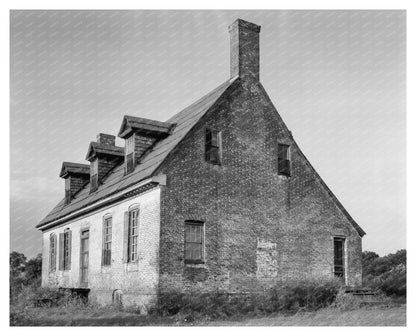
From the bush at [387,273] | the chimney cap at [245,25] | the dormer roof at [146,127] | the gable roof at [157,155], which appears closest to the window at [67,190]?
the gable roof at [157,155]

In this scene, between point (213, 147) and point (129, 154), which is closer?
point (213, 147)

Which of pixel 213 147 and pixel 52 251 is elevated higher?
Answer: pixel 213 147

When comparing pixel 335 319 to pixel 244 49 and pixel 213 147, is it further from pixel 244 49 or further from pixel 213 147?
pixel 244 49

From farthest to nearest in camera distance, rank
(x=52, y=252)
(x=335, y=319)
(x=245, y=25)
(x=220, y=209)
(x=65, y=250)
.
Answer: (x=52, y=252) < (x=65, y=250) < (x=245, y=25) < (x=220, y=209) < (x=335, y=319)

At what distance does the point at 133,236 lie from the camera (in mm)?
20828

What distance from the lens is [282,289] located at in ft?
65.1

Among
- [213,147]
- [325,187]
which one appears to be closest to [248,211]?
[213,147]

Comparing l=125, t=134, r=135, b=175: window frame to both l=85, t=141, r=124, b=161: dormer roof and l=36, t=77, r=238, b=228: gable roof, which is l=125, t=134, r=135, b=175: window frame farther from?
l=85, t=141, r=124, b=161: dormer roof

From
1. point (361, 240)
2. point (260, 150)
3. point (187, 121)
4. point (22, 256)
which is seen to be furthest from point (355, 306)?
point (22, 256)

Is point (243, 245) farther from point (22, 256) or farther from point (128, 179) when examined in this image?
point (22, 256)

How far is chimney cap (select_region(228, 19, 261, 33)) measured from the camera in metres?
22.3

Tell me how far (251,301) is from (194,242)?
301 cm

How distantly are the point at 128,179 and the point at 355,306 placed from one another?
974 centimetres

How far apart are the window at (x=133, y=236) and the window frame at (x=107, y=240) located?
6.74 ft
